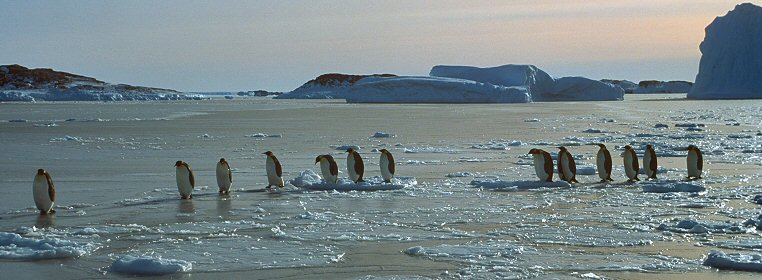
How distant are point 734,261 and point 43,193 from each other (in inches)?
212

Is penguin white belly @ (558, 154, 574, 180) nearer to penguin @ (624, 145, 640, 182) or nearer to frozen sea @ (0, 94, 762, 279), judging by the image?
frozen sea @ (0, 94, 762, 279)

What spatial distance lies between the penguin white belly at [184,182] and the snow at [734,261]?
493 cm

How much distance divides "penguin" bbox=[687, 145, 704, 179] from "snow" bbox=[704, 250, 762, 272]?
507 cm

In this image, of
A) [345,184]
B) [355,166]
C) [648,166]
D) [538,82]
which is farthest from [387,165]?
[538,82]

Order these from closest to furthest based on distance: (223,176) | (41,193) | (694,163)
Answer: (41,193), (223,176), (694,163)

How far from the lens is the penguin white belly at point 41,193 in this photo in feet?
24.6

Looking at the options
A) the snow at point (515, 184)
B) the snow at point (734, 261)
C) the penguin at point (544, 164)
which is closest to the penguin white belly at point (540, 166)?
the penguin at point (544, 164)

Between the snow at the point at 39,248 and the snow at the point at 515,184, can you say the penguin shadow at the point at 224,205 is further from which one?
the snow at the point at 515,184

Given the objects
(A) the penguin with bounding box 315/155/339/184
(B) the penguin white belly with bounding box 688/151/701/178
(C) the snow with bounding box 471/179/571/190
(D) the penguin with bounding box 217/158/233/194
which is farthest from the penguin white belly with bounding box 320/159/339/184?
(B) the penguin white belly with bounding box 688/151/701/178

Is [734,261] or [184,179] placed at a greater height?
[184,179]

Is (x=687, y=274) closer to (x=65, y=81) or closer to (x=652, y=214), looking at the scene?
(x=652, y=214)

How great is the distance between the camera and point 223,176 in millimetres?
9031

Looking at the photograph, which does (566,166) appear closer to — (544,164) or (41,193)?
(544,164)

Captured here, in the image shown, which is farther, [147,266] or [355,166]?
[355,166]
